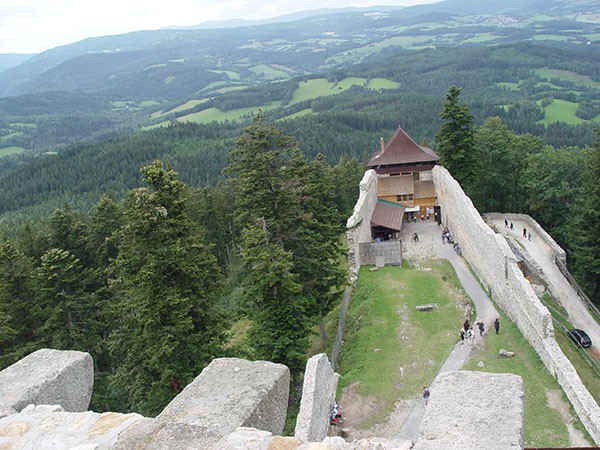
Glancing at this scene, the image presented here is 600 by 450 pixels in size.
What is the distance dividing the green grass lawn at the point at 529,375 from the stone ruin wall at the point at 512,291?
1.12ft

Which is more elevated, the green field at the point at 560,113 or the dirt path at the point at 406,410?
the dirt path at the point at 406,410

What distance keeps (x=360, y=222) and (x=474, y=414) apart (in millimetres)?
27760

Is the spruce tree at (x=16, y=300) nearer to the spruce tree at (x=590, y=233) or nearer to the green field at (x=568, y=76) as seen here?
the spruce tree at (x=590, y=233)

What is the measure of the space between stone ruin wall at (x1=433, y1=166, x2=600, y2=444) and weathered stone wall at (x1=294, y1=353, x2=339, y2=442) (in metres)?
7.74

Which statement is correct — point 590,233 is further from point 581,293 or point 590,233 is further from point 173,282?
point 173,282

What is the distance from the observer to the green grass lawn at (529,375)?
14906mm

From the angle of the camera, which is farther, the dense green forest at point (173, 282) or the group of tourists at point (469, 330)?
the group of tourists at point (469, 330)

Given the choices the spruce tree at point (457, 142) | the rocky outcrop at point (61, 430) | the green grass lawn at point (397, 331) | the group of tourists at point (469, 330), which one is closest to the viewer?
the rocky outcrop at point (61, 430)

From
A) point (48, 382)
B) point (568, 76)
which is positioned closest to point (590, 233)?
point (48, 382)

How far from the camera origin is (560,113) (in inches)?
5162

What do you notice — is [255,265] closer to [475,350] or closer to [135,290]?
[135,290]

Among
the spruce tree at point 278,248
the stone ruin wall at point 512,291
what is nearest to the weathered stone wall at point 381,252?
the stone ruin wall at point 512,291

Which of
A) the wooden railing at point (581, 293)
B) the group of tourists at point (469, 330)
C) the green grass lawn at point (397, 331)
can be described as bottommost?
the wooden railing at point (581, 293)

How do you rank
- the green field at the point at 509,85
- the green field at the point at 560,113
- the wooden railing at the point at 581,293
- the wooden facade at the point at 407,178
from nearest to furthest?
the wooden railing at the point at 581,293
the wooden facade at the point at 407,178
the green field at the point at 560,113
the green field at the point at 509,85
